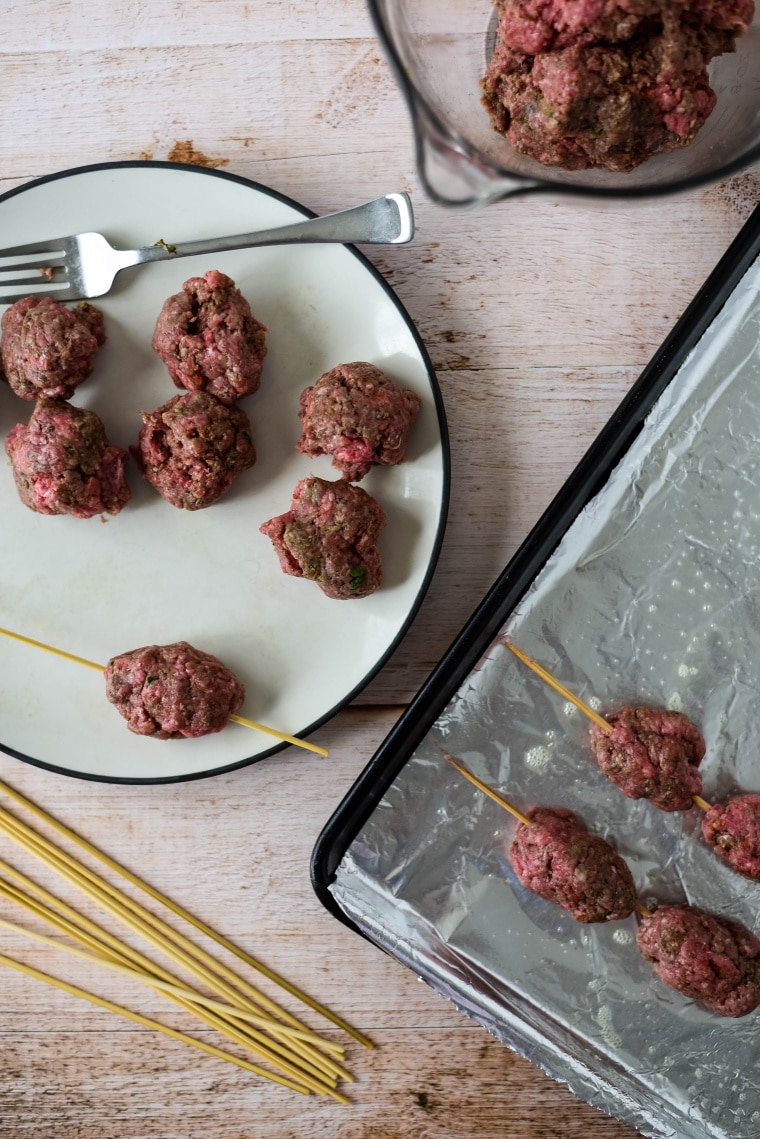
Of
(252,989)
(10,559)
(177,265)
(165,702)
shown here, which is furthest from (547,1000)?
(177,265)

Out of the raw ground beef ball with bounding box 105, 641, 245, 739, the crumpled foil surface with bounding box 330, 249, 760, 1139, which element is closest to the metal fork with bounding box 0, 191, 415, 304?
the crumpled foil surface with bounding box 330, 249, 760, 1139

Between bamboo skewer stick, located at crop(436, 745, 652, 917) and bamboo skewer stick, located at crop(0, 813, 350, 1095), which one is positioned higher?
bamboo skewer stick, located at crop(436, 745, 652, 917)

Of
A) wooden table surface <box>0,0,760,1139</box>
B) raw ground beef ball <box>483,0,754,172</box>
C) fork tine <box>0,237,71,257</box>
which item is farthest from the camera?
wooden table surface <box>0,0,760,1139</box>

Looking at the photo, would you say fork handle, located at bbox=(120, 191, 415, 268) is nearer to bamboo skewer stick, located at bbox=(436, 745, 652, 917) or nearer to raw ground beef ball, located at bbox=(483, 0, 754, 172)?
raw ground beef ball, located at bbox=(483, 0, 754, 172)

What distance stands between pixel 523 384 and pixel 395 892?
1.24 meters

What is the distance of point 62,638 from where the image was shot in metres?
2.13

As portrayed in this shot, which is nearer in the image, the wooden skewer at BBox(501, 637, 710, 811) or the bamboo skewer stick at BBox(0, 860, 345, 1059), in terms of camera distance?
the wooden skewer at BBox(501, 637, 710, 811)

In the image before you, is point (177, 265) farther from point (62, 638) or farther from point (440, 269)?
point (62, 638)

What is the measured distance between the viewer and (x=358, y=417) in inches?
75.6

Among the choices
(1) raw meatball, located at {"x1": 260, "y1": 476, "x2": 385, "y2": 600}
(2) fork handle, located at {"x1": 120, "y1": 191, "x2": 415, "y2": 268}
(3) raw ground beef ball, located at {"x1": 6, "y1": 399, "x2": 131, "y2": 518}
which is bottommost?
(1) raw meatball, located at {"x1": 260, "y1": 476, "x2": 385, "y2": 600}

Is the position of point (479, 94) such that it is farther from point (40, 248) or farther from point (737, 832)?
point (737, 832)

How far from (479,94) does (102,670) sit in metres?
1.48

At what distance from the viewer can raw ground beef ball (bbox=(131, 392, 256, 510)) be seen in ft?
6.46

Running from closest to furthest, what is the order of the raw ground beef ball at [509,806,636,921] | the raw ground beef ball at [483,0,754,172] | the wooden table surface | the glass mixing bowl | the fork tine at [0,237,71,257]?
the raw ground beef ball at [483,0,754,172]
the glass mixing bowl
the raw ground beef ball at [509,806,636,921]
the fork tine at [0,237,71,257]
the wooden table surface
